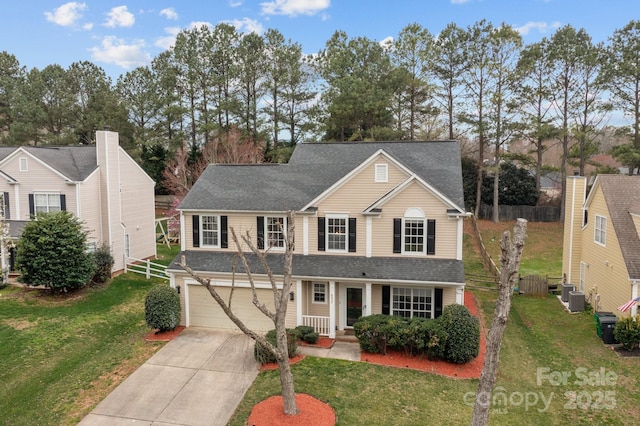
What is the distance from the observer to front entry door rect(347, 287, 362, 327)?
1723cm

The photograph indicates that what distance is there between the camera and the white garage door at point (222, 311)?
56.9 ft

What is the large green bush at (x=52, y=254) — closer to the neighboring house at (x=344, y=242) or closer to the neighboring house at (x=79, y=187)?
the neighboring house at (x=79, y=187)

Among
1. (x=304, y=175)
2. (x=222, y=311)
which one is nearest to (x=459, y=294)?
(x=304, y=175)

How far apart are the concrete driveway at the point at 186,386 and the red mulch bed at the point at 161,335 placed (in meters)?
0.41

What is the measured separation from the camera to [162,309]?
1658cm

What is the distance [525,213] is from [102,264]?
113ft

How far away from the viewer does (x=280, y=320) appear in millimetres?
9953

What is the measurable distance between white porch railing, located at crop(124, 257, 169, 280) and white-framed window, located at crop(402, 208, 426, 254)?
47.9 ft

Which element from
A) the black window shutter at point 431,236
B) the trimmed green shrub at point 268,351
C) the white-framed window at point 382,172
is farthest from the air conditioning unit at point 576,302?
the trimmed green shrub at point 268,351

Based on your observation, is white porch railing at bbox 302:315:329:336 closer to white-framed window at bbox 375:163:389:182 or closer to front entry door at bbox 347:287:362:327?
front entry door at bbox 347:287:362:327

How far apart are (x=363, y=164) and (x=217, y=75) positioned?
30684mm

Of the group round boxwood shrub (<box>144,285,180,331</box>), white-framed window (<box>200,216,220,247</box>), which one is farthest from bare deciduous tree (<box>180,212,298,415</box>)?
white-framed window (<box>200,216,220,247</box>)

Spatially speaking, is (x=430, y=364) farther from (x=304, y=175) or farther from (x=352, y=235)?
(x=304, y=175)

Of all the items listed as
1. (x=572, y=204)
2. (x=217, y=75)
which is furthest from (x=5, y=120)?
(x=572, y=204)
